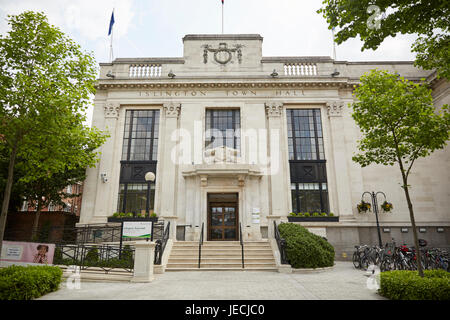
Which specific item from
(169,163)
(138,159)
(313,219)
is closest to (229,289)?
(313,219)

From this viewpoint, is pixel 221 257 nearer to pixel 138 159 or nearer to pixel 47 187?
pixel 138 159

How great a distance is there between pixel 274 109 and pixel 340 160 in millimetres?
6505

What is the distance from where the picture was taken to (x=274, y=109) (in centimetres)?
2202

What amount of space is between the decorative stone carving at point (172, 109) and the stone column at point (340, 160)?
12.2m

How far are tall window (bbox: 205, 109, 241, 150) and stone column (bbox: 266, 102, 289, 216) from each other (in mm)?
2599

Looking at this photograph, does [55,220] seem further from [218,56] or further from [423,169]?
[423,169]

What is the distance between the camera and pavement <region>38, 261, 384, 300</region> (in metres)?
7.55

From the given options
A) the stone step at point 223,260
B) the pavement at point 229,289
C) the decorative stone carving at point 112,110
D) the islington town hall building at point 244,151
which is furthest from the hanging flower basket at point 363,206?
the decorative stone carving at point 112,110

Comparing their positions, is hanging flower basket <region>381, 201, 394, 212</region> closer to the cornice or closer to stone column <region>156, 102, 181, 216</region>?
the cornice

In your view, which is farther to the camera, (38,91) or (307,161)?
(307,161)

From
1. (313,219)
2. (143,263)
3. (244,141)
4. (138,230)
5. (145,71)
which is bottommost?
(143,263)

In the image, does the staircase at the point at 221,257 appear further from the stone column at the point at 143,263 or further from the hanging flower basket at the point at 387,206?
the hanging flower basket at the point at 387,206

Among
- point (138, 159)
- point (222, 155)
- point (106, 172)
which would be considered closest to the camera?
point (222, 155)

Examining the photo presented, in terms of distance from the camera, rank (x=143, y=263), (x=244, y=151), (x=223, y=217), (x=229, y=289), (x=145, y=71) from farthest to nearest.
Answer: (x=145, y=71), (x=244, y=151), (x=223, y=217), (x=143, y=263), (x=229, y=289)
